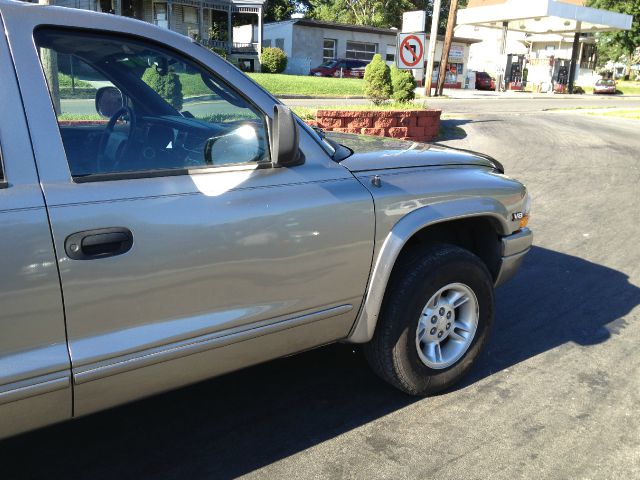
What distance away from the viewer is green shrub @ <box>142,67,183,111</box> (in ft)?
8.67

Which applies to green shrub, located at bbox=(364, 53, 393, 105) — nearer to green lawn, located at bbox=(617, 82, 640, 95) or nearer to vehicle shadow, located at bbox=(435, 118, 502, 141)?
vehicle shadow, located at bbox=(435, 118, 502, 141)

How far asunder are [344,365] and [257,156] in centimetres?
167

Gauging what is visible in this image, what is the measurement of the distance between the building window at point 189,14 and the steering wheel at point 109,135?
39.6 m

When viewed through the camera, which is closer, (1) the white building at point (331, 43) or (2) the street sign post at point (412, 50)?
(2) the street sign post at point (412, 50)

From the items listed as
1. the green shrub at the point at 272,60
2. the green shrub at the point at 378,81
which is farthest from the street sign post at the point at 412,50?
the green shrub at the point at 272,60

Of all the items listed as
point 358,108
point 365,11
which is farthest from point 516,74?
point 358,108

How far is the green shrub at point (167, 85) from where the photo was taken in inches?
104

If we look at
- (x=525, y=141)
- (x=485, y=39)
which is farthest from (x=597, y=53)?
(x=525, y=141)

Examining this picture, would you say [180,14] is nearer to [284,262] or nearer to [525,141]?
[525,141]

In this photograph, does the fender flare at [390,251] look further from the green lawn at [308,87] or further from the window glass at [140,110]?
the green lawn at [308,87]

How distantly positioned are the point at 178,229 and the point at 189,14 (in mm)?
40599

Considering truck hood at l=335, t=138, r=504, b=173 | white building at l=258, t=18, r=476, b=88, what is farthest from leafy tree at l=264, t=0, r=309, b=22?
truck hood at l=335, t=138, r=504, b=173

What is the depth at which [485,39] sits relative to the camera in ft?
200

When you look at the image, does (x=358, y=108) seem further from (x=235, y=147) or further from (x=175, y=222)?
(x=175, y=222)
